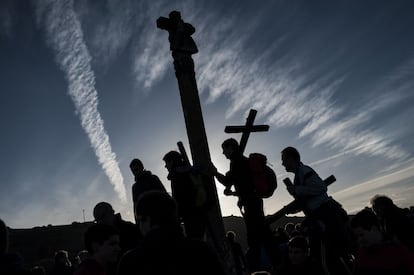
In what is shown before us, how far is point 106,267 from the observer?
12.4ft

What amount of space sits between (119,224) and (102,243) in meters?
1.13

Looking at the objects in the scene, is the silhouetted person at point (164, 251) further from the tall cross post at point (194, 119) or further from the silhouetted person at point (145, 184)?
the silhouetted person at point (145, 184)

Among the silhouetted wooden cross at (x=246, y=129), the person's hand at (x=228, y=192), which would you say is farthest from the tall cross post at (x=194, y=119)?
the silhouetted wooden cross at (x=246, y=129)

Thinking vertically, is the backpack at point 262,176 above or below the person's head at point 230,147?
below

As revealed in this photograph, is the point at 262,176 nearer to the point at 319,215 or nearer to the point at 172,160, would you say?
the point at 319,215

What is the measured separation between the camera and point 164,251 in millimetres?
2326

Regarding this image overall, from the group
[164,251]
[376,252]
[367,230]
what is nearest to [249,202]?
[367,230]

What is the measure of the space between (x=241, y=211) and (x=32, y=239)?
41317 millimetres

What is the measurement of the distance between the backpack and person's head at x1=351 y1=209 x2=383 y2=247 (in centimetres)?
131

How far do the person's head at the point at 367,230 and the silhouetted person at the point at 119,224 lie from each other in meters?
2.84

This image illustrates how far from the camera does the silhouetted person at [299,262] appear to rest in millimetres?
4746

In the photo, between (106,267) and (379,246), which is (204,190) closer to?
(106,267)

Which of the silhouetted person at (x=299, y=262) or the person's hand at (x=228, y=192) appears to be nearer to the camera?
the silhouetted person at (x=299, y=262)

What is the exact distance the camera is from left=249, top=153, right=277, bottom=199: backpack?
5230 millimetres
